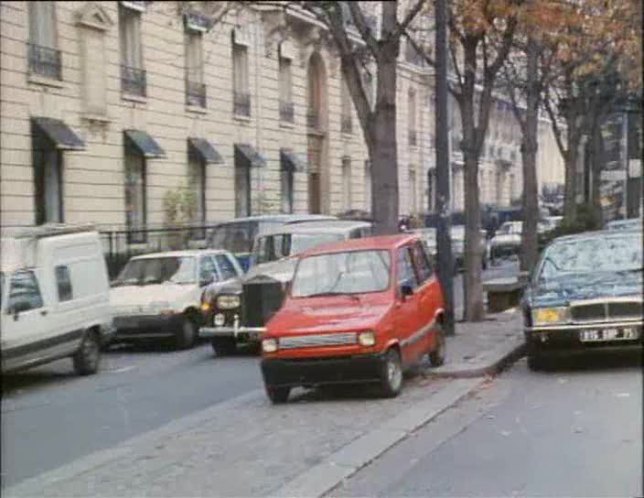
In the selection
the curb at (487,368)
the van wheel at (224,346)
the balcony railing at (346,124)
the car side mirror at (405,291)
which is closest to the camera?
the balcony railing at (346,124)

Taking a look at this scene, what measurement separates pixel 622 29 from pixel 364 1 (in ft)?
5.74

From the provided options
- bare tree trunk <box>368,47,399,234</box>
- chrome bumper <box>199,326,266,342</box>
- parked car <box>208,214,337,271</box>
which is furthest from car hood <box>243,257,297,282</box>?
chrome bumper <box>199,326,266,342</box>

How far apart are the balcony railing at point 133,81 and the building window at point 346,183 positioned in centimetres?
165

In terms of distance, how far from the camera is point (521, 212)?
667 cm

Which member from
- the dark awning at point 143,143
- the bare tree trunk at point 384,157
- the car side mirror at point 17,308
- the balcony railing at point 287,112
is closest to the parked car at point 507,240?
the bare tree trunk at point 384,157

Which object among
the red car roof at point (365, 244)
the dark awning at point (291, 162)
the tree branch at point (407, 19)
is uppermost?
the tree branch at point (407, 19)

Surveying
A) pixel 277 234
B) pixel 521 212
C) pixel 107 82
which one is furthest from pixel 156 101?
pixel 521 212

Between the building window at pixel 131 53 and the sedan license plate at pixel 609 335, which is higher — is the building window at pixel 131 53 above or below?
above

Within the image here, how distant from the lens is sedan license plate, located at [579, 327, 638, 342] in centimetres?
348

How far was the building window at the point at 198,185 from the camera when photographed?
318 cm

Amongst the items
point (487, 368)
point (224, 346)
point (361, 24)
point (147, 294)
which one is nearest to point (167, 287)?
point (147, 294)

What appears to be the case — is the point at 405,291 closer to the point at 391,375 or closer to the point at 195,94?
the point at 391,375

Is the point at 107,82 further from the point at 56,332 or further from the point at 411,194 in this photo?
the point at 411,194

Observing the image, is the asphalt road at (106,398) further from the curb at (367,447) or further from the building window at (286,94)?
the building window at (286,94)
